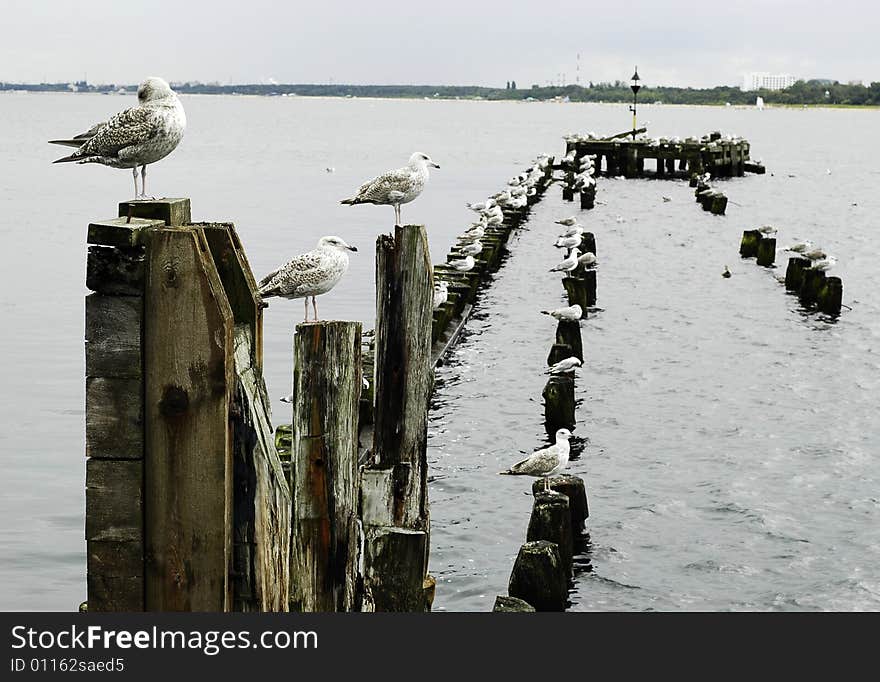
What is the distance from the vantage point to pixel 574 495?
10.1 metres

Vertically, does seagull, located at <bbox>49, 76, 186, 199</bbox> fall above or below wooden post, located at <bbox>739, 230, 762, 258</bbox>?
above

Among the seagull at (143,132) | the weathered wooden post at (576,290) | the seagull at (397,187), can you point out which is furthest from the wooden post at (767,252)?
the seagull at (143,132)

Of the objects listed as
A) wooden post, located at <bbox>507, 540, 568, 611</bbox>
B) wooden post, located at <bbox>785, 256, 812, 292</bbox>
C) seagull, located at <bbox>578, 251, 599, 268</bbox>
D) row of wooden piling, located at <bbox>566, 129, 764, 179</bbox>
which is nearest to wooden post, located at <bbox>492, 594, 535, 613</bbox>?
wooden post, located at <bbox>507, 540, 568, 611</bbox>

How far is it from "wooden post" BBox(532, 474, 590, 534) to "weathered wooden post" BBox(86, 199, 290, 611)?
5.54 metres

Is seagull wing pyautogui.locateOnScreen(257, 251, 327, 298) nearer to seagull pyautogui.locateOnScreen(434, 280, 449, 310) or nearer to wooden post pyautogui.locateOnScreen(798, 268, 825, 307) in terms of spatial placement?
seagull pyautogui.locateOnScreen(434, 280, 449, 310)

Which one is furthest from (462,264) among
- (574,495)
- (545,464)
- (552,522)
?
(552,522)

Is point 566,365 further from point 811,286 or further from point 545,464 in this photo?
point 811,286

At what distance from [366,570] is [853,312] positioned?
17.8 meters

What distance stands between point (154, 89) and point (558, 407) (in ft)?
22.9

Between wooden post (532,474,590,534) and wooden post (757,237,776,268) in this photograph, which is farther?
wooden post (757,237,776,268)

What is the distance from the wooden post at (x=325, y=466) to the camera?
209 inches

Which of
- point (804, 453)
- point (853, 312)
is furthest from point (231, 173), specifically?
point (804, 453)

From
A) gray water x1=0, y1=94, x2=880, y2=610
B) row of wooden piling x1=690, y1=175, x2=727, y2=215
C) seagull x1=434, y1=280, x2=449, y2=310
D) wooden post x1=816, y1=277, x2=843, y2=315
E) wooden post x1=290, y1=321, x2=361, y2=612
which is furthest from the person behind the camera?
row of wooden piling x1=690, y1=175, x2=727, y2=215

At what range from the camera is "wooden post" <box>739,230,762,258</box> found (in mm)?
28880
